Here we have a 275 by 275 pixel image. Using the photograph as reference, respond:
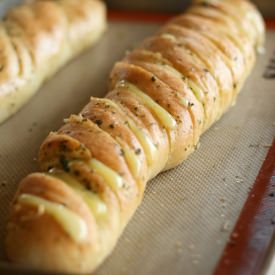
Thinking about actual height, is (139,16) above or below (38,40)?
below

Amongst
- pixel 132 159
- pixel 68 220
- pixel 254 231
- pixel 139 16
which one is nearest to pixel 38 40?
pixel 139 16

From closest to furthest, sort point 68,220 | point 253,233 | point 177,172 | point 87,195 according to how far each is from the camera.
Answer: point 68,220 < point 87,195 < point 253,233 < point 177,172

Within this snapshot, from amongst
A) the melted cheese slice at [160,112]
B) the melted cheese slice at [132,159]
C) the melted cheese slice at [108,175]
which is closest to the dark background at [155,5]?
the melted cheese slice at [160,112]

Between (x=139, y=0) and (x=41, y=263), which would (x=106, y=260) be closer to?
(x=41, y=263)

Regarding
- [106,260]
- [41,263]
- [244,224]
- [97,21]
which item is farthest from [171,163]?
[97,21]

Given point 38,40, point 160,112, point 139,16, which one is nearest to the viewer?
point 160,112

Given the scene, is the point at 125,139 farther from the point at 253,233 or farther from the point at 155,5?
the point at 155,5

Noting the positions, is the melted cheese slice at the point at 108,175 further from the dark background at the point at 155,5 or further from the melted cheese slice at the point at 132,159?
the dark background at the point at 155,5

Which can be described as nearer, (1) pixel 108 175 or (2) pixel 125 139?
(1) pixel 108 175
